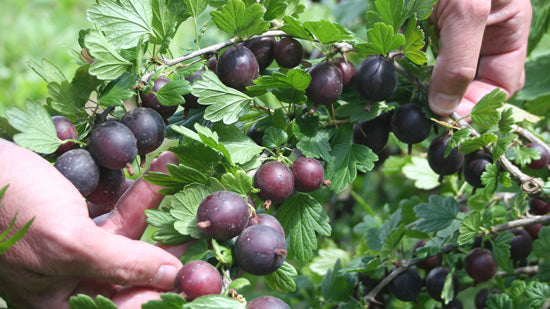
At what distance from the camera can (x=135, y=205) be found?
3.36 feet

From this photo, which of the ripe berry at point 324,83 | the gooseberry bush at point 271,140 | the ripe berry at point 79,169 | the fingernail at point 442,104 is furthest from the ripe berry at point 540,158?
the ripe berry at point 79,169

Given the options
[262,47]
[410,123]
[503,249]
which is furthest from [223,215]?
[503,249]

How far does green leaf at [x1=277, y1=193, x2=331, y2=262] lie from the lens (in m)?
1.04

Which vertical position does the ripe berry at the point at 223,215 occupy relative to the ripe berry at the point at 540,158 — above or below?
above

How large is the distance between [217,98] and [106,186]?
0.25m

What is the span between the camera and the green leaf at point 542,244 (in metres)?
1.31

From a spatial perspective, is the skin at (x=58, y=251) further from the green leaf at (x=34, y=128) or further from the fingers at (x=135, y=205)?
the fingers at (x=135, y=205)

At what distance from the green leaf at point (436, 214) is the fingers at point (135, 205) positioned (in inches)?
24.2

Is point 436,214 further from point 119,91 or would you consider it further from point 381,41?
point 119,91

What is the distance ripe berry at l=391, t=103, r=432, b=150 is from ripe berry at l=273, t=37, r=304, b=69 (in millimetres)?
258

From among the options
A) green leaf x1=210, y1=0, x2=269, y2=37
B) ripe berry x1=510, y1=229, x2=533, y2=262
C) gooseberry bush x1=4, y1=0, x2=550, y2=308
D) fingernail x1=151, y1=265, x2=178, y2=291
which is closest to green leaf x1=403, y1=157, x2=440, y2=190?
gooseberry bush x1=4, y1=0, x2=550, y2=308

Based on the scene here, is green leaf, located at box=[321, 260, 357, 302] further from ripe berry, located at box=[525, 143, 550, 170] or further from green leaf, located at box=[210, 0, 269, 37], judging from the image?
green leaf, located at box=[210, 0, 269, 37]

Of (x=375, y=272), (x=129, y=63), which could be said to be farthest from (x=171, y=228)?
(x=375, y=272)

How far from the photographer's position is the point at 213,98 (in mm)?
951
